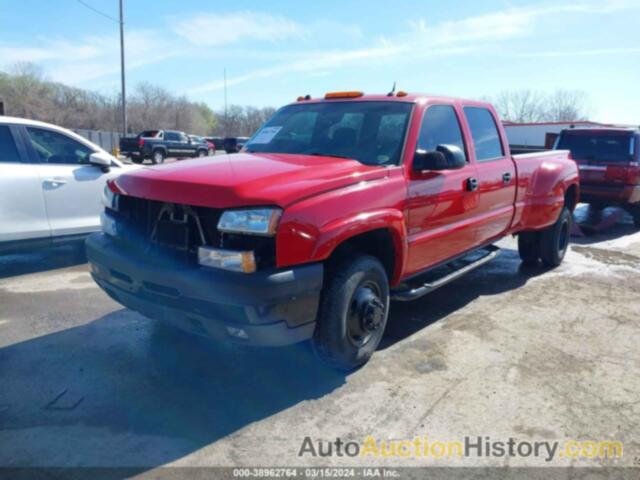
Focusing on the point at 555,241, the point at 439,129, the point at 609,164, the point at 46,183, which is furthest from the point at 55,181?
the point at 609,164

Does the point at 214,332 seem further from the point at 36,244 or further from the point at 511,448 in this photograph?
the point at 36,244

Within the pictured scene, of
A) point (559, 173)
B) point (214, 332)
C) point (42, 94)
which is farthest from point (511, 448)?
point (42, 94)

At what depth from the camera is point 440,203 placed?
422 cm

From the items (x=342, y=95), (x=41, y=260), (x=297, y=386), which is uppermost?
(x=342, y=95)

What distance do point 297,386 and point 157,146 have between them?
26.2 metres

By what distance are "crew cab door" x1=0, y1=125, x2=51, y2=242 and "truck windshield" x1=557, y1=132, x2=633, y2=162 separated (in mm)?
9322

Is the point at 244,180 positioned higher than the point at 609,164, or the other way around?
the point at 609,164

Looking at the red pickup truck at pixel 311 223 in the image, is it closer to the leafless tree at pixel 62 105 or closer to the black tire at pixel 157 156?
the black tire at pixel 157 156

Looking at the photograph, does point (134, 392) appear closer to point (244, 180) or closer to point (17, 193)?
point (244, 180)

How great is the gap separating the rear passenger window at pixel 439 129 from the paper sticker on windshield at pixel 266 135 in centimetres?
132

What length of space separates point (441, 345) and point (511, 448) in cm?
137

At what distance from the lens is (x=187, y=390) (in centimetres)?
335

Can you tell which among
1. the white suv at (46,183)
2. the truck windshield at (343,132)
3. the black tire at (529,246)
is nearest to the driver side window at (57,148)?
the white suv at (46,183)

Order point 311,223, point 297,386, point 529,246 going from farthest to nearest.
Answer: point 529,246 < point 297,386 < point 311,223
